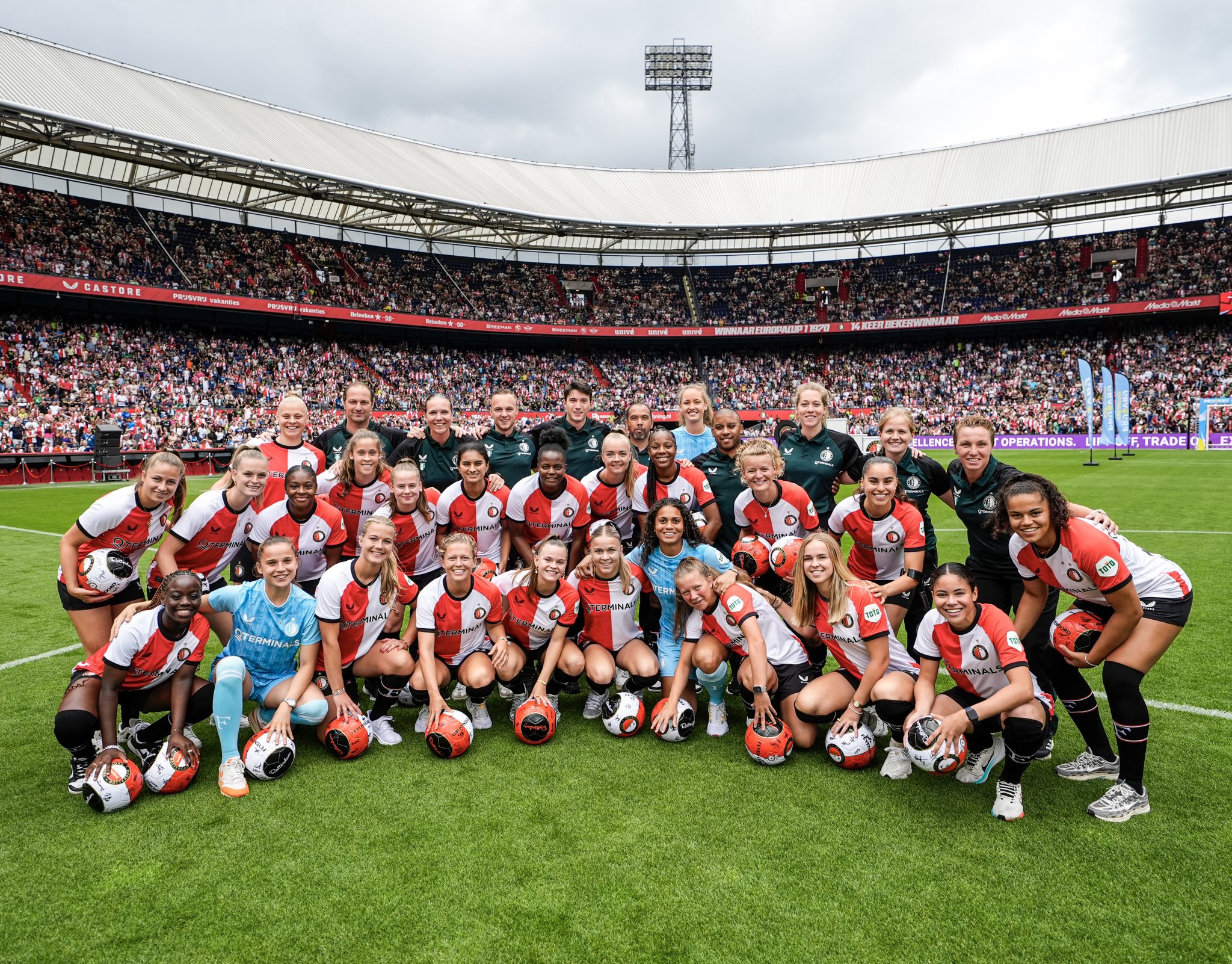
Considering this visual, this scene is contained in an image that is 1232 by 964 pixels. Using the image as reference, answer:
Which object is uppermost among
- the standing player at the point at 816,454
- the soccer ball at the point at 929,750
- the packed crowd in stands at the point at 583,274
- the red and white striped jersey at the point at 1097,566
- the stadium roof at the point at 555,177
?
the stadium roof at the point at 555,177

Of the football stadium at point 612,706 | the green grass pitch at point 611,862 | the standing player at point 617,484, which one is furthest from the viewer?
the standing player at point 617,484

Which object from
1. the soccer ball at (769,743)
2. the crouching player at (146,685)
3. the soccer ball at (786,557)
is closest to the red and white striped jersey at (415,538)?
the crouching player at (146,685)

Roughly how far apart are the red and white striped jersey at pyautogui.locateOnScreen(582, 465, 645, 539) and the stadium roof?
91.7ft

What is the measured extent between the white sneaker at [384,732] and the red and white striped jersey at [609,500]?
238cm

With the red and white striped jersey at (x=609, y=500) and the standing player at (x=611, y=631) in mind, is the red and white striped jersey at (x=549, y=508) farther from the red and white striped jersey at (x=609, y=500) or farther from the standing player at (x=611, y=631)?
the standing player at (x=611, y=631)

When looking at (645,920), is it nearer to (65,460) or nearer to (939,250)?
(65,460)

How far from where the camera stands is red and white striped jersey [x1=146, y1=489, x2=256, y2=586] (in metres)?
5.04

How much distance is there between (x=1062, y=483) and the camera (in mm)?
18812

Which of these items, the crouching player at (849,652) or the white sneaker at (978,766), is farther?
the crouching player at (849,652)

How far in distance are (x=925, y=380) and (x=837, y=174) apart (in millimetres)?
16571

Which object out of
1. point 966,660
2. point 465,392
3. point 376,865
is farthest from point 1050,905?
point 465,392

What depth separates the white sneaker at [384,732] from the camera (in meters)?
4.82

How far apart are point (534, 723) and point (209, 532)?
2864 mm

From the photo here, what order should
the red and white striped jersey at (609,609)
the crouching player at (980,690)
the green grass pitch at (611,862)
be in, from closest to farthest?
1. the green grass pitch at (611,862)
2. the crouching player at (980,690)
3. the red and white striped jersey at (609,609)
